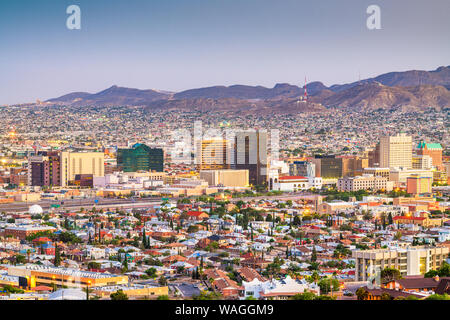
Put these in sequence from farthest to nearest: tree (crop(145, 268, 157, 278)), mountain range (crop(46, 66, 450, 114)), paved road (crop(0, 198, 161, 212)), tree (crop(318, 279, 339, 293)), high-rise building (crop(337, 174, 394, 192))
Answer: mountain range (crop(46, 66, 450, 114)), high-rise building (crop(337, 174, 394, 192)), paved road (crop(0, 198, 161, 212)), tree (crop(145, 268, 157, 278)), tree (crop(318, 279, 339, 293))

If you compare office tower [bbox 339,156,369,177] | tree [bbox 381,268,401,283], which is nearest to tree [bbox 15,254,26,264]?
tree [bbox 381,268,401,283]

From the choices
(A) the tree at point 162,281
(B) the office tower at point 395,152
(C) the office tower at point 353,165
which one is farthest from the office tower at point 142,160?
(A) the tree at point 162,281

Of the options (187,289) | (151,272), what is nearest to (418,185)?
(151,272)

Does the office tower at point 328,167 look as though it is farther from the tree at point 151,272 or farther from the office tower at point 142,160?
the tree at point 151,272

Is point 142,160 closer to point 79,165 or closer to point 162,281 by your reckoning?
point 79,165

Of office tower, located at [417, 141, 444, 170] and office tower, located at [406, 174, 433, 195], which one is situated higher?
office tower, located at [417, 141, 444, 170]

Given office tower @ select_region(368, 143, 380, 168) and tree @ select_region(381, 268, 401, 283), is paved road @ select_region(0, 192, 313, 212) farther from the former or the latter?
tree @ select_region(381, 268, 401, 283)
